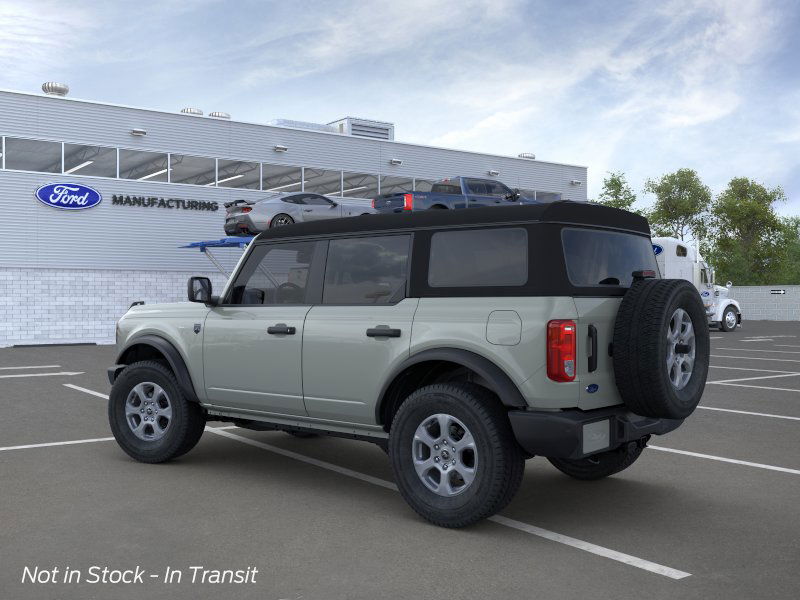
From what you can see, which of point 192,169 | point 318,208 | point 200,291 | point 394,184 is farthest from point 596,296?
point 394,184

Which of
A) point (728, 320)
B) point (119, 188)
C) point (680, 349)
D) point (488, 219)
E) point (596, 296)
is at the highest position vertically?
point (119, 188)

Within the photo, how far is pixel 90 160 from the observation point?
27.5 meters

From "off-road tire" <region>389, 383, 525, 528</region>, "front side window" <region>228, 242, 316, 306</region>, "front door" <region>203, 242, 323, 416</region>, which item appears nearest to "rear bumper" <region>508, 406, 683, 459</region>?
"off-road tire" <region>389, 383, 525, 528</region>

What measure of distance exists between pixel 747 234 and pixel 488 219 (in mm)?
66683

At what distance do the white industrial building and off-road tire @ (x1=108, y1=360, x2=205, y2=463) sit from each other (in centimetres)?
2125

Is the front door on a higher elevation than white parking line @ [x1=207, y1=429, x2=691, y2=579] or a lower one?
higher

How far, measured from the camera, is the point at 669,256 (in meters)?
28.7

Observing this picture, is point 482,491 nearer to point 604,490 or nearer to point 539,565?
point 539,565

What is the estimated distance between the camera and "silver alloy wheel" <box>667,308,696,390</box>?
17.0ft

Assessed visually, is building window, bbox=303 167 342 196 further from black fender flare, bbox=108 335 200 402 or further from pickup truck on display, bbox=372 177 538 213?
black fender flare, bbox=108 335 200 402

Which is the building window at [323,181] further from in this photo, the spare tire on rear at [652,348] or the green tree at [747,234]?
the green tree at [747,234]

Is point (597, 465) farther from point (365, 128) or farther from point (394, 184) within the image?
point (365, 128)

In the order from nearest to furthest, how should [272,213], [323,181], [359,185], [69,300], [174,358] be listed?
[174,358]
[272,213]
[69,300]
[323,181]
[359,185]

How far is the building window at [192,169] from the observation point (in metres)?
29.1
